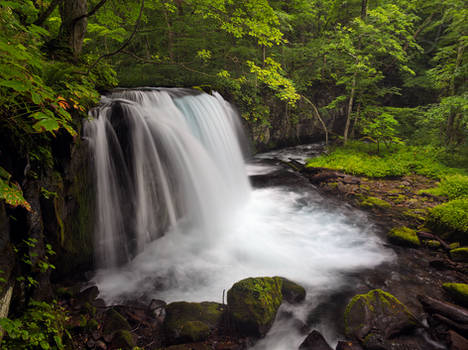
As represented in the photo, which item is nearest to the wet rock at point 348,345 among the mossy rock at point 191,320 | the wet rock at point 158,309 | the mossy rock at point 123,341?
the mossy rock at point 191,320

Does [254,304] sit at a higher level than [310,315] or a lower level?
higher

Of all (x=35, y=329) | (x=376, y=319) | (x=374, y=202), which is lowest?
(x=374, y=202)

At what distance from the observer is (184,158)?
18.6 ft

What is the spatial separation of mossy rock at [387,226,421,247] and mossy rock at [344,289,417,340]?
2.32 metres

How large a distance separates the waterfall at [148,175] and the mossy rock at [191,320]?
5.53 feet

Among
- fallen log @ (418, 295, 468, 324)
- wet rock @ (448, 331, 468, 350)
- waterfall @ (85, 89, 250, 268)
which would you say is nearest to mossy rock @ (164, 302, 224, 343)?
waterfall @ (85, 89, 250, 268)

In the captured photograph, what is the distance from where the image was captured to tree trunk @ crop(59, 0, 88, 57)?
4489 millimetres

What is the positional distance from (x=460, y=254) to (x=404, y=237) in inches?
34.8

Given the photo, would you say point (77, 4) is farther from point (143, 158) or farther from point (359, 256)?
point (359, 256)

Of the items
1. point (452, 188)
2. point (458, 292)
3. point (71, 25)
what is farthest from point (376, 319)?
point (71, 25)

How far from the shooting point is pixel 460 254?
14.6 feet

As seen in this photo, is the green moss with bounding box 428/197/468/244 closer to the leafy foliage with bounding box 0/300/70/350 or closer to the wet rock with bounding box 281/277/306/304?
the wet rock with bounding box 281/277/306/304

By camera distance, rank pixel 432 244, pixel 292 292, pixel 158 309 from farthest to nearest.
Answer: pixel 432 244, pixel 292 292, pixel 158 309

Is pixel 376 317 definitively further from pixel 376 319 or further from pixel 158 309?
pixel 158 309
